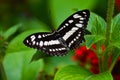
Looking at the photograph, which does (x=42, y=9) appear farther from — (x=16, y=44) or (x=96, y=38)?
(x=96, y=38)

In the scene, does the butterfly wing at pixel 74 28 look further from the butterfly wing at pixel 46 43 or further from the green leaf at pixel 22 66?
the green leaf at pixel 22 66

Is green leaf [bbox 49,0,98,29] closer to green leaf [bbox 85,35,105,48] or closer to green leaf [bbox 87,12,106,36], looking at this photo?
green leaf [bbox 87,12,106,36]

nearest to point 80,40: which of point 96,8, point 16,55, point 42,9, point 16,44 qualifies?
point 16,44

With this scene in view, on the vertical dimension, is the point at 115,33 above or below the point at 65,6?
above

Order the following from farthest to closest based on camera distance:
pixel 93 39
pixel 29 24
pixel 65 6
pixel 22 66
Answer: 1. pixel 29 24
2. pixel 65 6
3. pixel 22 66
4. pixel 93 39

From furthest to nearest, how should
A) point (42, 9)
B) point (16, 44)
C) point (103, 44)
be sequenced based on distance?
point (42, 9) → point (16, 44) → point (103, 44)

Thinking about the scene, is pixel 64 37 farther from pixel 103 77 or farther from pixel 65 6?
pixel 65 6

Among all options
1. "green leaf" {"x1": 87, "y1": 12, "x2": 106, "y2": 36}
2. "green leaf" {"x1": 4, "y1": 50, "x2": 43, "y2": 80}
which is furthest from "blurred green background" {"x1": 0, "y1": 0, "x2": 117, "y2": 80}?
"green leaf" {"x1": 87, "y1": 12, "x2": 106, "y2": 36}

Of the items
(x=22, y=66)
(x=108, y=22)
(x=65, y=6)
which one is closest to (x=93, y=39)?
(x=108, y=22)
